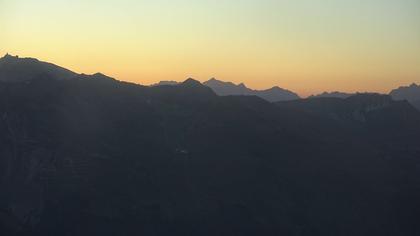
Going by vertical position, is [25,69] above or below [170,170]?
above

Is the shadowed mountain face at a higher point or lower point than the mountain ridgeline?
higher

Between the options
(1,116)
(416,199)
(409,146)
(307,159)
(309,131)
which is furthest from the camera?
(409,146)

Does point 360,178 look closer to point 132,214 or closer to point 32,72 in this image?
point 132,214

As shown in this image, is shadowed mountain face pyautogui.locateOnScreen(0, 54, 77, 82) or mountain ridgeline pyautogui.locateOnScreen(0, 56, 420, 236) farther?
shadowed mountain face pyautogui.locateOnScreen(0, 54, 77, 82)

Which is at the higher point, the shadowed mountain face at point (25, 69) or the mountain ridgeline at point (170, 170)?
the shadowed mountain face at point (25, 69)

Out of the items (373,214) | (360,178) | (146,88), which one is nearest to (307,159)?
(360,178)

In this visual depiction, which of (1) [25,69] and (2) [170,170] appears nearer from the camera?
(2) [170,170]

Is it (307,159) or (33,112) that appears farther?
(307,159)

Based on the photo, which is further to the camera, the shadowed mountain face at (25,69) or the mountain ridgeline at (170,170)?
the shadowed mountain face at (25,69)
